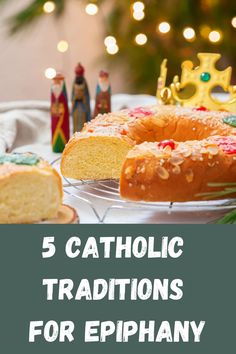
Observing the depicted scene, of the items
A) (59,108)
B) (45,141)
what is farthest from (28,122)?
(59,108)

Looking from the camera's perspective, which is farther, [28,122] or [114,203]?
[28,122]

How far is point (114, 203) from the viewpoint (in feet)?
5.53

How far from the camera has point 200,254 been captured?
1.30 metres

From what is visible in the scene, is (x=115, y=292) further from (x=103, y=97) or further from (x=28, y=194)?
(x=103, y=97)

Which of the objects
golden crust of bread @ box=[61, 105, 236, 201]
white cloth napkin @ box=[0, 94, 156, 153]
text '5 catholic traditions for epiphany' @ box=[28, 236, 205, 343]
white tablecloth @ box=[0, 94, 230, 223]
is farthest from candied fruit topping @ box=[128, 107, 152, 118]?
text '5 catholic traditions for epiphany' @ box=[28, 236, 205, 343]

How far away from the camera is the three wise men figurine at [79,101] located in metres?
2.42

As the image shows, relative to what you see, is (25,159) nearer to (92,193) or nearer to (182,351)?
(92,193)

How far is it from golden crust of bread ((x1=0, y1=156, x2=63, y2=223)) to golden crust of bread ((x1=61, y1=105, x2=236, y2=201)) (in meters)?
0.23

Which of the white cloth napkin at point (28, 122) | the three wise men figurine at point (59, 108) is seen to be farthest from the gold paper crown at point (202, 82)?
the white cloth napkin at point (28, 122)

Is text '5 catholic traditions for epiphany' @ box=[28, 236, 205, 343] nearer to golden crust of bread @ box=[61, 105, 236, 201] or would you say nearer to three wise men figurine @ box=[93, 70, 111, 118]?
golden crust of bread @ box=[61, 105, 236, 201]

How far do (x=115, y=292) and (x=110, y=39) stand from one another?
1.86 meters

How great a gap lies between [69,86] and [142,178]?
232 cm

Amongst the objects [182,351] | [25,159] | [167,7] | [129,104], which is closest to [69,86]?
[167,7]

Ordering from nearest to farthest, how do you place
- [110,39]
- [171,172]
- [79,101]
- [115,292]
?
[115,292]
[171,172]
[79,101]
[110,39]
